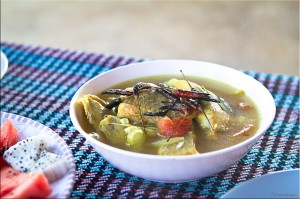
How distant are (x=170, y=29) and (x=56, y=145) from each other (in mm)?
3078

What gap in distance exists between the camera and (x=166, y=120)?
115cm

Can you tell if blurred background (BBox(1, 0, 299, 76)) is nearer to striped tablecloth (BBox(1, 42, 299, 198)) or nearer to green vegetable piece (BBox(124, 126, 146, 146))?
striped tablecloth (BBox(1, 42, 299, 198))

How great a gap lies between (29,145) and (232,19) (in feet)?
11.1

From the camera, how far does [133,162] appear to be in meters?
1.00

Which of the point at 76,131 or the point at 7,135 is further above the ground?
the point at 7,135

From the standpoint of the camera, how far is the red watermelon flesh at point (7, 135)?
3.74 feet

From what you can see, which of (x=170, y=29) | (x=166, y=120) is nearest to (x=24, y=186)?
(x=166, y=120)

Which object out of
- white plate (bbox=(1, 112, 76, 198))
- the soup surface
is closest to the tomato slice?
the soup surface

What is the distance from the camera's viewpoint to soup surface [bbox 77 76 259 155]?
1.11 metres

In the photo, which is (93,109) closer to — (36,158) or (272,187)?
(36,158)

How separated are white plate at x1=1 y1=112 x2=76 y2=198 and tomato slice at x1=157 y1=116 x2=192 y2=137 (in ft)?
0.79

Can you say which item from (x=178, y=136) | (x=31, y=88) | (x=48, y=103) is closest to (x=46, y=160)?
(x=178, y=136)

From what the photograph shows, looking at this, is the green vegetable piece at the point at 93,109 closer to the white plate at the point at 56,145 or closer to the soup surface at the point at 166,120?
the soup surface at the point at 166,120

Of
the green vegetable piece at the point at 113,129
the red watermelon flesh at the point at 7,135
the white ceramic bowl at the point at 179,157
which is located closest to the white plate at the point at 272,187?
the white ceramic bowl at the point at 179,157
